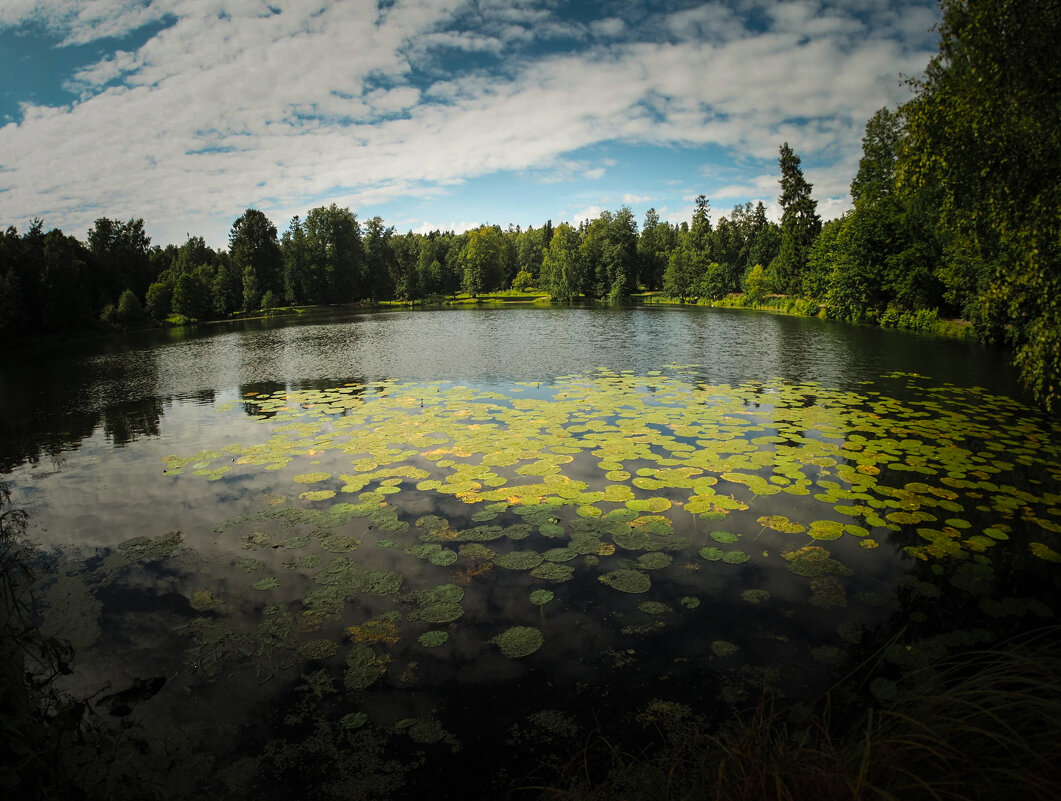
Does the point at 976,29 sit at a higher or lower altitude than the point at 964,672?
higher

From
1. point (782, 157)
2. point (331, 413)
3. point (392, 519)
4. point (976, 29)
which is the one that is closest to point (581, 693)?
point (392, 519)

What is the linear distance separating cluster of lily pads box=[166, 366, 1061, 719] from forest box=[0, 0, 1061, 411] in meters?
2.70

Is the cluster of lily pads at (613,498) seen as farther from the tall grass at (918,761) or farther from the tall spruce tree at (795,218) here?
the tall spruce tree at (795,218)

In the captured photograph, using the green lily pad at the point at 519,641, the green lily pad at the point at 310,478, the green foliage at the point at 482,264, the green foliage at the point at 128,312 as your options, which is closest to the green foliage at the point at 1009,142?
the green lily pad at the point at 519,641

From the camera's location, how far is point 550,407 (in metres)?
13.7

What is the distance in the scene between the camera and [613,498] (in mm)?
7848

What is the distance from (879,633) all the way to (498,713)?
12.0 ft

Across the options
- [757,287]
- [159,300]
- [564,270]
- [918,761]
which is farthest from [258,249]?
[918,761]

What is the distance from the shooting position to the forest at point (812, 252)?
29.0 feet

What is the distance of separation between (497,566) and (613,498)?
246cm

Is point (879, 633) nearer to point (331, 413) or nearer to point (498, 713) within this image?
point (498, 713)

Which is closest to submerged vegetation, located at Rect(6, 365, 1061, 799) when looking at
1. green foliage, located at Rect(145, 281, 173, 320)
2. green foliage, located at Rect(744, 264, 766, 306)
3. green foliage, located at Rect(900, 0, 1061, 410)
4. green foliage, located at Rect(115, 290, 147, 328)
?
green foliage, located at Rect(900, 0, 1061, 410)

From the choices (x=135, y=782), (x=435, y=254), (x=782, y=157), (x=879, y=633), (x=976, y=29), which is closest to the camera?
(x=135, y=782)

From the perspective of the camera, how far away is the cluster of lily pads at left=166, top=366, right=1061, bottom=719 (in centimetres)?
573
